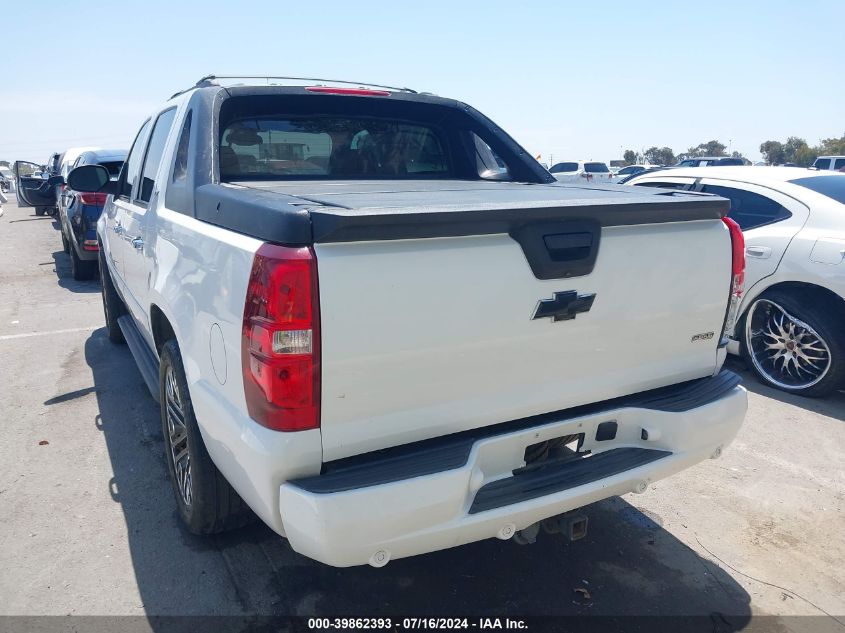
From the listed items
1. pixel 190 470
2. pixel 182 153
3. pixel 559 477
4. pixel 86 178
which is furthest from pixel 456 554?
pixel 86 178

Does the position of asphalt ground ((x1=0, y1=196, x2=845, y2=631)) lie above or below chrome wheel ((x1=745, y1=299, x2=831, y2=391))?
below

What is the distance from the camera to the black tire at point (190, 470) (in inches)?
107

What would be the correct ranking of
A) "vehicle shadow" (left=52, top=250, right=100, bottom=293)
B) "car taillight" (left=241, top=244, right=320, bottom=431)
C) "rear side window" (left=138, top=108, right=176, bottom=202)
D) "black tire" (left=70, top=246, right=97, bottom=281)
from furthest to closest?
1. "black tire" (left=70, top=246, right=97, bottom=281)
2. "vehicle shadow" (left=52, top=250, right=100, bottom=293)
3. "rear side window" (left=138, top=108, right=176, bottom=202)
4. "car taillight" (left=241, top=244, right=320, bottom=431)

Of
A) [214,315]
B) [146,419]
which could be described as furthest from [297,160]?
[146,419]

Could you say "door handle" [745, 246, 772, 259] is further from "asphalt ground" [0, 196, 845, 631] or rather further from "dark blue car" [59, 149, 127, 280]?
"dark blue car" [59, 149, 127, 280]

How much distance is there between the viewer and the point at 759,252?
17.1 feet

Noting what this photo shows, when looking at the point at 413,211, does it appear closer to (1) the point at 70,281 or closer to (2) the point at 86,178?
(2) the point at 86,178

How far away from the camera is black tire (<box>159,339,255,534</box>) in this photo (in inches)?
107

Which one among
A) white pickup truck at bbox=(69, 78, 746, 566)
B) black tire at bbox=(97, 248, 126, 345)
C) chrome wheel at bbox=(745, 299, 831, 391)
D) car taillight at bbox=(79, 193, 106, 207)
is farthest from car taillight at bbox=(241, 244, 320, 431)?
car taillight at bbox=(79, 193, 106, 207)

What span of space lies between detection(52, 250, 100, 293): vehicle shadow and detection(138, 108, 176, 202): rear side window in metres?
5.67

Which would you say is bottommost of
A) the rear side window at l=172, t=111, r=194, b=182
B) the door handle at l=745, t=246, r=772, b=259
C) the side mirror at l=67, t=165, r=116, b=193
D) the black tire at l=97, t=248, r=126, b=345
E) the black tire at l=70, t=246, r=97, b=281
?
the black tire at l=70, t=246, r=97, b=281

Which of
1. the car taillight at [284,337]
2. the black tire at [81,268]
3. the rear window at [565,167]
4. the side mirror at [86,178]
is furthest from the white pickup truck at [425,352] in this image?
the rear window at [565,167]

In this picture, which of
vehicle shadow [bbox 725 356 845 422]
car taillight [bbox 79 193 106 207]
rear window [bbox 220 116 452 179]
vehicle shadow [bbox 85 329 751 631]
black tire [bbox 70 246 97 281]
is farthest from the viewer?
black tire [bbox 70 246 97 281]

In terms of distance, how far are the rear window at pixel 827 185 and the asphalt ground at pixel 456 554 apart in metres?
1.94
